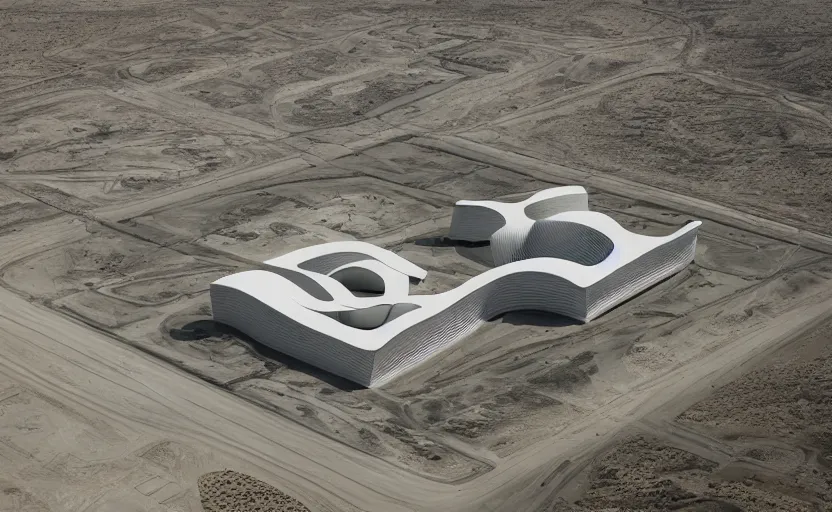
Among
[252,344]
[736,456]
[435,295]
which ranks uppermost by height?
[435,295]

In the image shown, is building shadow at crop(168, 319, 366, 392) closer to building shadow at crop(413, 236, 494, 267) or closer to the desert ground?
the desert ground

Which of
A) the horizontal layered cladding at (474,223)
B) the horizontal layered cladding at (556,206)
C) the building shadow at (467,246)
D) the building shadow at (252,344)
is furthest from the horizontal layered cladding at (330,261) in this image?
the horizontal layered cladding at (556,206)

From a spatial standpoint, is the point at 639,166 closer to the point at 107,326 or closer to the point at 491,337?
the point at 491,337

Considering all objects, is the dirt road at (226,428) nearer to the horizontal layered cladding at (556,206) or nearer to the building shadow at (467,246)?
the horizontal layered cladding at (556,206)

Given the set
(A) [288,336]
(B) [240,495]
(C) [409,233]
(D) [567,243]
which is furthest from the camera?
(C) [409,233]

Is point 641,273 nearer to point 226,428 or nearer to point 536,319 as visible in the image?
point 536,319

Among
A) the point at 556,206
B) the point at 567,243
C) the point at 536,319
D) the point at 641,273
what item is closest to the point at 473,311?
the point at 536,319
